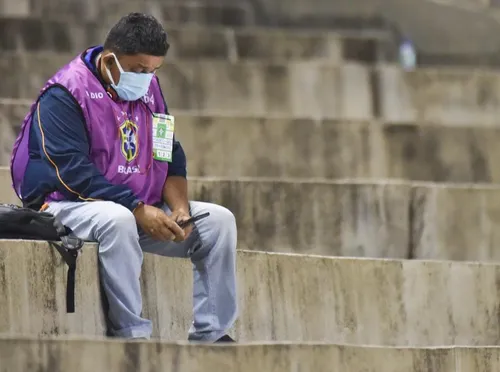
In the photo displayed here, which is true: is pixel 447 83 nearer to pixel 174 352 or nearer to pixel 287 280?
pixel 287 280

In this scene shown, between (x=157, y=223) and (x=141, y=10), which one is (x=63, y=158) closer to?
(x=157, y=223)

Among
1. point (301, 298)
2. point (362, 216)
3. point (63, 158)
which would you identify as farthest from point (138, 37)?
point (362, 216)

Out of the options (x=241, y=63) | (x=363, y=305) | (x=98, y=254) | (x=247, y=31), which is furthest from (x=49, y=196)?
(x=247, y=31)

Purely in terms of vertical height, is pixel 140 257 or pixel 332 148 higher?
pixel 332 148

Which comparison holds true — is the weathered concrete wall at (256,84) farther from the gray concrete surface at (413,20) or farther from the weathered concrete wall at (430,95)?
the gray concrete surface at (413,20)

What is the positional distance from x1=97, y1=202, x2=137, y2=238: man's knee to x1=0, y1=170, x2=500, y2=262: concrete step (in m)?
1.87

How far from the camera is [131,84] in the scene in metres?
4.44

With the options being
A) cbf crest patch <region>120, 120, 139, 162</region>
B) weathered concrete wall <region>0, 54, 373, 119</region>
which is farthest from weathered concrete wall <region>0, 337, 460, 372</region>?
weathered concrete wall <region>0, 54, 373, 119</region>

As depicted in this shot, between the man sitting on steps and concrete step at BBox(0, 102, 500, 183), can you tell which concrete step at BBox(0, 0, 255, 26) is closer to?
concrete step at BBox(0, 102, 500, 183)

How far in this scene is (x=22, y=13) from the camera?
9.59 meters

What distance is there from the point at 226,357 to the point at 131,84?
926 millimetres

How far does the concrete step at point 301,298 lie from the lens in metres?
4.37

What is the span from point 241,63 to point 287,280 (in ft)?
9.38

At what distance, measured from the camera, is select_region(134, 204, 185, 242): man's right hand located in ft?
14.1
